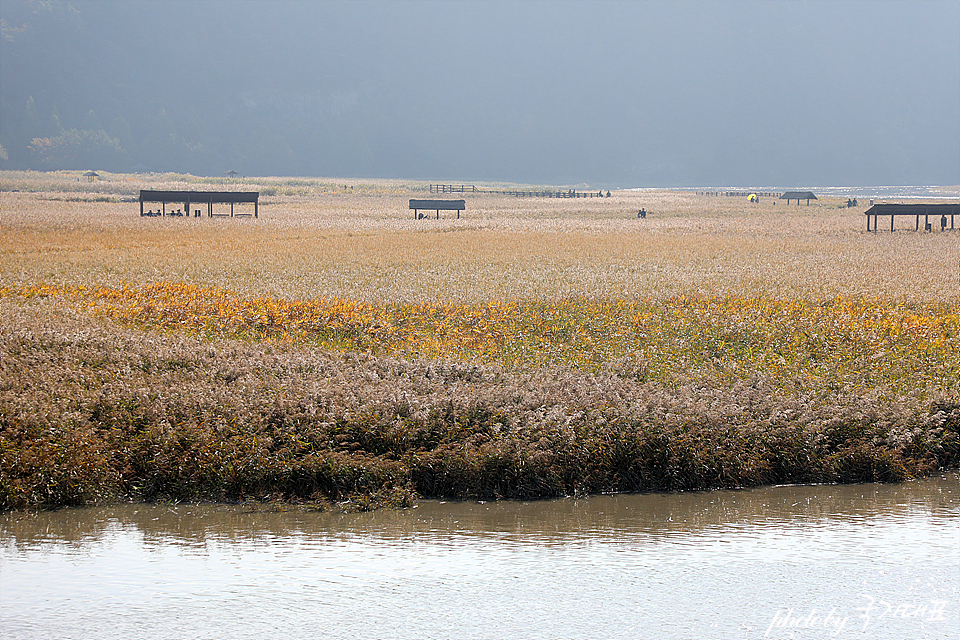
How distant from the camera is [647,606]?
7.64 meters

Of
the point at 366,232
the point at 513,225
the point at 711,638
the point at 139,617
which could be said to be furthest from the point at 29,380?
the point at 513,225

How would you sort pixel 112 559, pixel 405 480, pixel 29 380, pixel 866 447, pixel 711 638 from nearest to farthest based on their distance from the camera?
pixel 711 638, pixel 112 559, pixel 405 480, pixel 866 447, pixel 29 380

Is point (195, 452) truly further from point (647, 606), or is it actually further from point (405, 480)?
point (647, 606)

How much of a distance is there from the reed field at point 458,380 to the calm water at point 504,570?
53 cm

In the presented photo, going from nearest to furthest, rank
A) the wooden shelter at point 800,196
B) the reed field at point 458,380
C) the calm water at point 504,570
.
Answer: the calm water at point 504,570 < the reed field at point 458,380 < the wooden shelter at point 800,196

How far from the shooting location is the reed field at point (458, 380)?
10.5 m

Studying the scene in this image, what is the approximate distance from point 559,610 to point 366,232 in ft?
154

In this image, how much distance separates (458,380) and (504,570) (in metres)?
5.49

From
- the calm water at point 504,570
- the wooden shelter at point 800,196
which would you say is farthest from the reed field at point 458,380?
the wooden shelter at point 800,196

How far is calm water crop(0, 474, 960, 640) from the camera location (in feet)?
23.8

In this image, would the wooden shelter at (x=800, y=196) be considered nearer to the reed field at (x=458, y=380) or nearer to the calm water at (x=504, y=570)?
the reed field at (x=458, y=380)

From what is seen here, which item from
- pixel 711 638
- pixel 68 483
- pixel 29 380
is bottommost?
pixel 711 638

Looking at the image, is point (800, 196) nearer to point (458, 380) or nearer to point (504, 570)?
point (458, 380)

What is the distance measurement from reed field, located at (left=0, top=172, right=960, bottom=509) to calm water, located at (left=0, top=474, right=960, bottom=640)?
53cm
